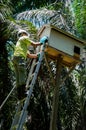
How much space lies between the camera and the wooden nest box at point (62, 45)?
7242 millimetres

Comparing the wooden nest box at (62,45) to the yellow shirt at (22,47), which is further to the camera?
the wooden nest box at (62,45)

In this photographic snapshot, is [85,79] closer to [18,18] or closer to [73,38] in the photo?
[18,18]

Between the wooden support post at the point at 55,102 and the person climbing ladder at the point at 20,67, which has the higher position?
the person climbing ladder at the point at 20,67

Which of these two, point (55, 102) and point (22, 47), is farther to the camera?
point (55, 102)

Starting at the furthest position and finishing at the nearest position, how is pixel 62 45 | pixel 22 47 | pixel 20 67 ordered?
pixel 62 45
pixel 22 47
pixel 20 67

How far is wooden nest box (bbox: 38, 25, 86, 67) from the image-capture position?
23.8 feet

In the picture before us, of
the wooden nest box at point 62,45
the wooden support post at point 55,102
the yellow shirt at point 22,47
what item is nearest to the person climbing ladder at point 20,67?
the yellow shirt at point 22,47

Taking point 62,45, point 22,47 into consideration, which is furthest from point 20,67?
point 62,45

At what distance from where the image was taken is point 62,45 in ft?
24.5

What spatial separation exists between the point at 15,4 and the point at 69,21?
351 centimetres

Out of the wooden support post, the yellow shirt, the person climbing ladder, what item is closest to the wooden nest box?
the wooden support post

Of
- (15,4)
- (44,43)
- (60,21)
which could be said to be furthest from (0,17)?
(15,4)

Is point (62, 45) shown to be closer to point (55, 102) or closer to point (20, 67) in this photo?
point (55, 102)

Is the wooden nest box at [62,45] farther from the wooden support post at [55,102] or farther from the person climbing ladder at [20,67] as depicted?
the person climbing ladder at [20,67]
